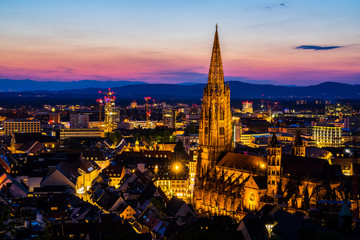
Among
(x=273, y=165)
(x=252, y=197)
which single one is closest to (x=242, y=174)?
(x=252, y=197)

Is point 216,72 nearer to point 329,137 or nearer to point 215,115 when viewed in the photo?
point 215,115

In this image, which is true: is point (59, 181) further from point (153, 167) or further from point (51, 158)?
point (153, 167)

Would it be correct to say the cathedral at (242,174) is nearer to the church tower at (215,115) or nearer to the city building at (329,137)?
the church tower at (215,115)

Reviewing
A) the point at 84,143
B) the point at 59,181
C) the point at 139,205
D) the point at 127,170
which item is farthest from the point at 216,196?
the point at 84,143

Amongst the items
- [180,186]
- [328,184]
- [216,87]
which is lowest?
Result: [180,186]

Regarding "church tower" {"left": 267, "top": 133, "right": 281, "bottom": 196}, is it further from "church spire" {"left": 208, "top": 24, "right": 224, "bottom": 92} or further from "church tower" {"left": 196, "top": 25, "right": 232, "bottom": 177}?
"church spire" {"left": 208, "top": 24, "right": 224, "bottom": 92}

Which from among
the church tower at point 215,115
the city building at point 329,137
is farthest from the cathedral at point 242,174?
the city building at point 329,137

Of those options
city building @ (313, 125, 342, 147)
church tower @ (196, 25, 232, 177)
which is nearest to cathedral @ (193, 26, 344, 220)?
church tower @ (196, 25, 232, 177)
